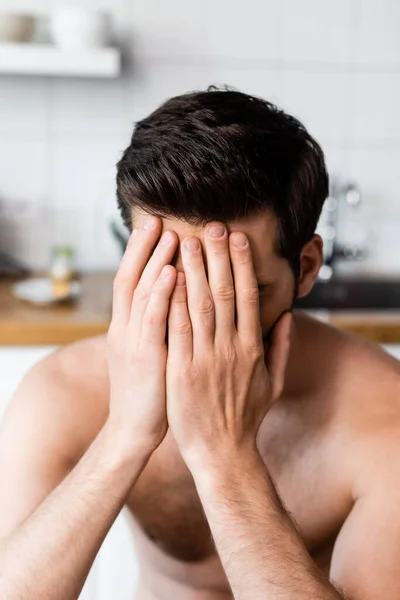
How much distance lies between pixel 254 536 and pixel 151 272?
0.32 metres

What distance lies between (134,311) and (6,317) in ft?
2.79

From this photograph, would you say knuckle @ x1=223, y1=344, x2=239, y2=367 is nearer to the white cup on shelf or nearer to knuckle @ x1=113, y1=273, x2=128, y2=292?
knuckle @ x1=113, y1=273, x2=128, y2=292

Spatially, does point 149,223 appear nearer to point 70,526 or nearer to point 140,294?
point 140,294

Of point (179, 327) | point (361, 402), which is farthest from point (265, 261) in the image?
point (361, 402)

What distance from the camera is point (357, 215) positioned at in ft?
7.29

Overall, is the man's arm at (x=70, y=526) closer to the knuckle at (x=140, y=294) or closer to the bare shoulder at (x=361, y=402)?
the knuckle at (x=140, y=294)

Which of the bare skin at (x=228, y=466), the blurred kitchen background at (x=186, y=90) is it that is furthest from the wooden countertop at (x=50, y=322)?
the bare skin at (x=228, y=466)

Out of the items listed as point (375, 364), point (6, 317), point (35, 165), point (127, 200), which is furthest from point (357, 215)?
point (127, 200)

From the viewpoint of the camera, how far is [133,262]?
2.81 feet

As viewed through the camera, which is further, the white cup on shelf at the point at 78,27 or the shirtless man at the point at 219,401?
the white cup on shelf at the point at 78,27

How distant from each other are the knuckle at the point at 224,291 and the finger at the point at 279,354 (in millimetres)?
122

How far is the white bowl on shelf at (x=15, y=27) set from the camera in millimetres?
1854

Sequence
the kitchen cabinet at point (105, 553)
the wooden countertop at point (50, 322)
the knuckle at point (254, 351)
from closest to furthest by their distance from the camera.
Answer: the knuckle at point (254, 351), the kitchen cabinet at point (105, 553), the wooden countertop at point (50, 322)

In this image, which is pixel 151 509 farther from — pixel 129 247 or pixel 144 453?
pixel 129 247
